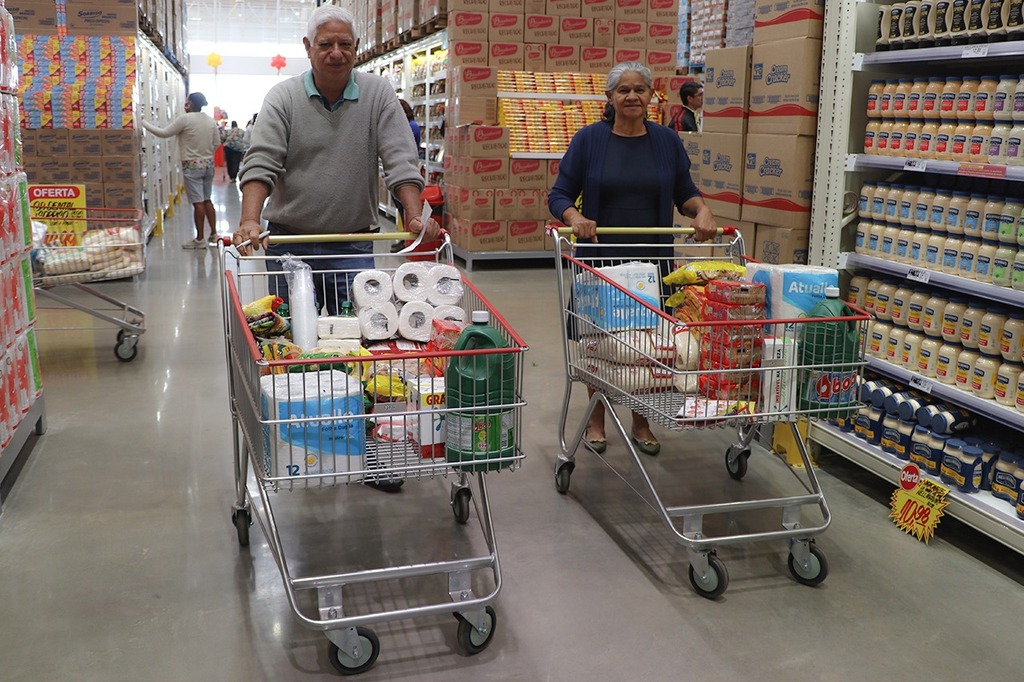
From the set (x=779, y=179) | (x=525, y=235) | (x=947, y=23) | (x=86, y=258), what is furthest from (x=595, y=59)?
(x=947, y=23)

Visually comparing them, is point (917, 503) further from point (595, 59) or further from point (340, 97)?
point (595, 59)

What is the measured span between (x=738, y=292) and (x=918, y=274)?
117 cm

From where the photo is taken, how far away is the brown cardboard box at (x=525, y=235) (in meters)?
9.36

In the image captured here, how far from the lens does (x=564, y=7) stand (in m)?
9.49

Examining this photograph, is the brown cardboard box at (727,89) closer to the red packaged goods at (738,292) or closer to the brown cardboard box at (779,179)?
the brown cardboard box at (779,179)

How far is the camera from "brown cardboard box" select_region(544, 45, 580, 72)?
9547 mm

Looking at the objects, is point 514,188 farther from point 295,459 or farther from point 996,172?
point 295,459

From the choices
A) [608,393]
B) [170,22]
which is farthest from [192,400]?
[170,22]

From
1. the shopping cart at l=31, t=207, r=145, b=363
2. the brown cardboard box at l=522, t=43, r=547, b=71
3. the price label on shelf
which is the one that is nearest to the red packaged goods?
the price label on shelf

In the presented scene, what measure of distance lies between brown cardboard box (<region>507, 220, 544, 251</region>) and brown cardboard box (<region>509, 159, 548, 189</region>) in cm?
37

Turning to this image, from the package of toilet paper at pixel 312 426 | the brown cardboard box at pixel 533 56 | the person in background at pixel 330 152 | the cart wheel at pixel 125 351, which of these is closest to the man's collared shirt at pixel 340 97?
the person in background at pixel 330 152

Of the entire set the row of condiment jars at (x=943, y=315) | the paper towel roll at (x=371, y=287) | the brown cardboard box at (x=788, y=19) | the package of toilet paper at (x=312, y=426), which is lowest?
the package of toilet paper at (x=312, y=426)

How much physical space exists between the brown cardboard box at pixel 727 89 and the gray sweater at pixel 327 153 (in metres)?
1.88

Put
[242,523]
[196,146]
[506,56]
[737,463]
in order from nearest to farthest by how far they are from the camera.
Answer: [242,523] < [737,463] < [506,56] < [196,146]
